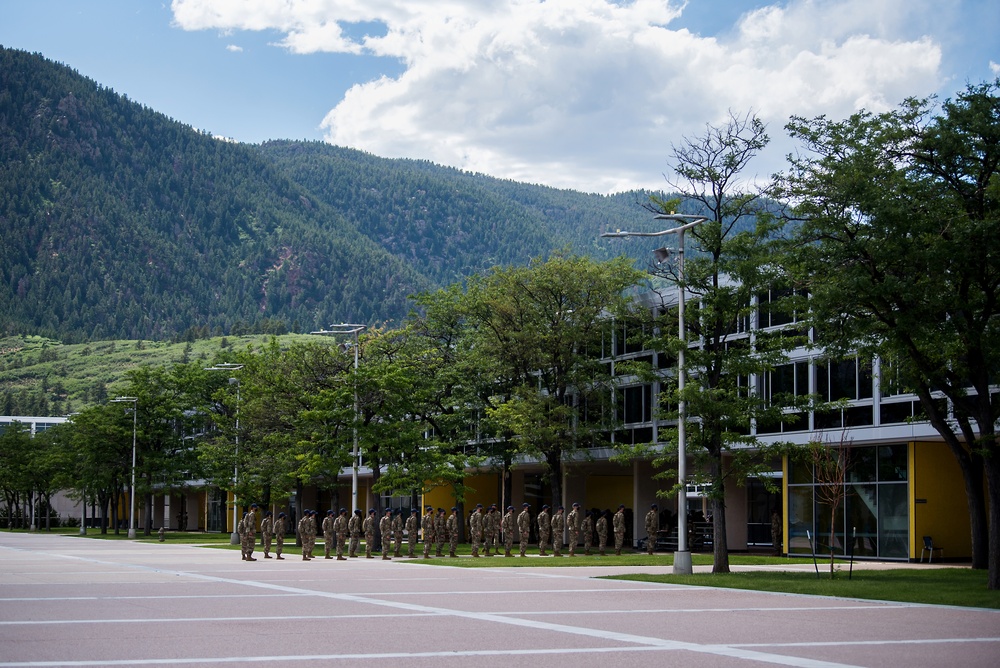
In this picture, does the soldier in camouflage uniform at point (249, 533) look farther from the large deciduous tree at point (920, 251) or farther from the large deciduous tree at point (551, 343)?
the large deciduous tree at point (920, 251)

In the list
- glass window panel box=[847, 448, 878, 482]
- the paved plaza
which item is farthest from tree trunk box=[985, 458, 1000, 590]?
glass window panel box=[847, 448, 878, 482]

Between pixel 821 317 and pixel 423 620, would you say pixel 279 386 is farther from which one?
Answer: pixel 423 620

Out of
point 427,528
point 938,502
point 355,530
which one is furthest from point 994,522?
Result: point 355,530

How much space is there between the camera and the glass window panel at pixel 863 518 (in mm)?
41656

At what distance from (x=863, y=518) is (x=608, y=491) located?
25.6 m

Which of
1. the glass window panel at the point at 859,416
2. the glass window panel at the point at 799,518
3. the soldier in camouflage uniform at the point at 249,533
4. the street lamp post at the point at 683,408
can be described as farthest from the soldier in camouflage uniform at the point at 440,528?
the glass window panel at the point at 859,416

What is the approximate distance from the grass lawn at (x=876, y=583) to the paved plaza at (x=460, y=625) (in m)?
1.27

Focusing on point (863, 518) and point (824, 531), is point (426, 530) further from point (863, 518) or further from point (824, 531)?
point (863, 518)

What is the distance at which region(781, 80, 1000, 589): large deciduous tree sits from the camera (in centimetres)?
2455

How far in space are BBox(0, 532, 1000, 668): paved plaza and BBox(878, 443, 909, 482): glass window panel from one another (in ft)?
57.0

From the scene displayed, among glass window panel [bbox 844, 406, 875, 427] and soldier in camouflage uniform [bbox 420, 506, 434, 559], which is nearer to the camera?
glass window panel [bbox 844, 406, 875, 427]

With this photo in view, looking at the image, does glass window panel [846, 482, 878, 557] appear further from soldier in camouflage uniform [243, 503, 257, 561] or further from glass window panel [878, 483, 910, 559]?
soldier in camouflage uniform [243, 503, 257, 561]

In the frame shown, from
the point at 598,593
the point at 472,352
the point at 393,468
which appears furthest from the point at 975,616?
the point at 472,352

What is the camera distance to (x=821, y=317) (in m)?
26.3
